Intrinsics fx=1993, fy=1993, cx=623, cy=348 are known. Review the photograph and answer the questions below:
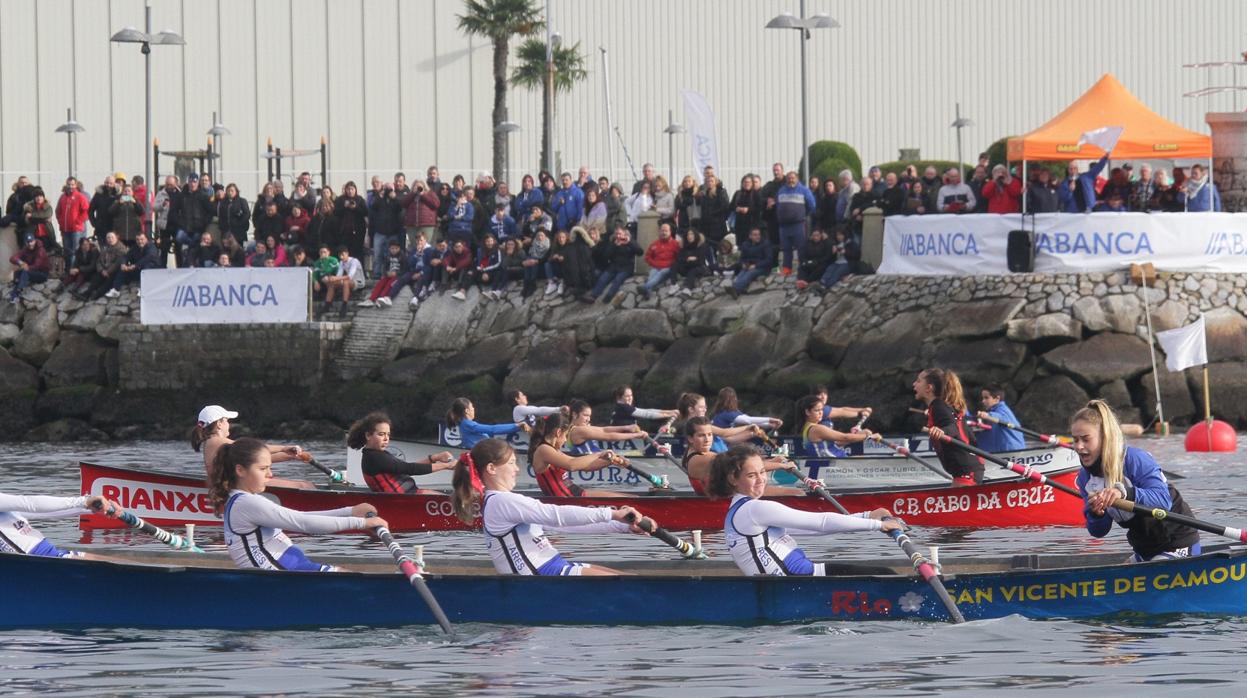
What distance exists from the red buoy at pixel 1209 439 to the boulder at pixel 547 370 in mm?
10113

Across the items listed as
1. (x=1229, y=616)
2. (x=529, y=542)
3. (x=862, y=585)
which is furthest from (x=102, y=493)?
(x=1229, y=616)

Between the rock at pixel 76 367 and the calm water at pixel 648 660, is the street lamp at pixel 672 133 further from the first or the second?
the calm water at pixel 648 660

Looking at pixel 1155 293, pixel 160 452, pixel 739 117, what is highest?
pixel 739 117

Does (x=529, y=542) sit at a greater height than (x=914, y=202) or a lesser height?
lesser

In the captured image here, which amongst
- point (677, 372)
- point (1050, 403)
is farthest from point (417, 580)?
point (677, 372)

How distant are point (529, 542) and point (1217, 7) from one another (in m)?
37.4

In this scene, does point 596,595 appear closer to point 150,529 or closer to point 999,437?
point 150,529

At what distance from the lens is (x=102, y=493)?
20.1m

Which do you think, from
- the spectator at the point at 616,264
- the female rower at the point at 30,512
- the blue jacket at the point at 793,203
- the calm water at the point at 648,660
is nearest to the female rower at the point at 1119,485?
the calm water at the point at 648,660

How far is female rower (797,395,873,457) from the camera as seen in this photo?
21.4 metres

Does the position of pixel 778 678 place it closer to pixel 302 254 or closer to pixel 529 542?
pixel 529 542

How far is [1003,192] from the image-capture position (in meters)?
29.4

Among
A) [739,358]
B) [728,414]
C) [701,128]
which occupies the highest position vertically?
[701,128]

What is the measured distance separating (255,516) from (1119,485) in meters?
5.72
